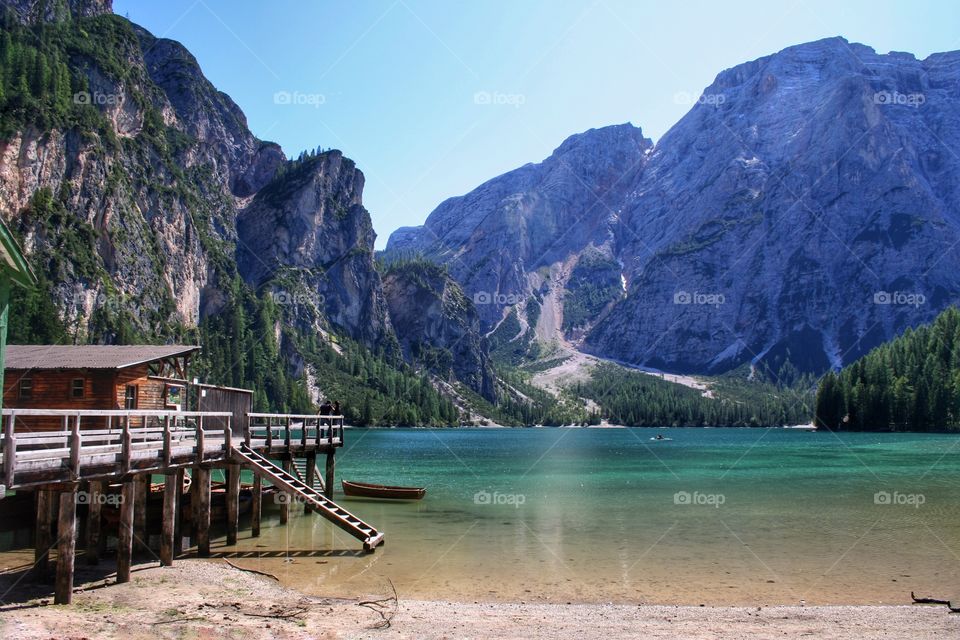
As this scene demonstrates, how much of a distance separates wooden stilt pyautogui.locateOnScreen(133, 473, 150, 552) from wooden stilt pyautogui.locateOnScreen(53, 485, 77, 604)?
673cm

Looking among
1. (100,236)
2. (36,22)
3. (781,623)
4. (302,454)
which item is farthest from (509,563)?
(36,22)

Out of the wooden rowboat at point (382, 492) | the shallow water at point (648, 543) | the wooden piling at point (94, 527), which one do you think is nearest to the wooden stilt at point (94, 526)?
the wooden piling at point (94, 527)

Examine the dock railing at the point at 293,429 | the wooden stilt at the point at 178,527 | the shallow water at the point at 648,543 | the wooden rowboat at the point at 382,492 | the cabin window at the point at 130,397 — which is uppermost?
the cabin window at the point at 130,397

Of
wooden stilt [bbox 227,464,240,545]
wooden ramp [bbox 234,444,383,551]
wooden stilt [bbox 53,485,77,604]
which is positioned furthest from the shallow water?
wooden stilt [bbox 53,485,77,604]

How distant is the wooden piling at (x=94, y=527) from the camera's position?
23944 millimetres

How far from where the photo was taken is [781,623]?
18797 mm

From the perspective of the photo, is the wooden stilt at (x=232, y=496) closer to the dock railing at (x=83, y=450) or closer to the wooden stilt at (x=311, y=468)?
the dock railing at (x=83, y=450)

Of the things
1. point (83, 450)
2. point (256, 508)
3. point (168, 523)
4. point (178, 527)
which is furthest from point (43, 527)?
point (256, 508)

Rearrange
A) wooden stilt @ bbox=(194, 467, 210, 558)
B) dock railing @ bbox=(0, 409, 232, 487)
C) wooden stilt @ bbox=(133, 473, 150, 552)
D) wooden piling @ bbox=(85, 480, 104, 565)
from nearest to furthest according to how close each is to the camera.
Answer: dock railing @ bbox=(0, 409, 232, 487) < wooden piling @ bbox=(85, 480, 104, 565) < wooden stilt @ bbox=(133, 473, 150, 552) < wooden stilt @ bbox=(194, 467, 210, 558)

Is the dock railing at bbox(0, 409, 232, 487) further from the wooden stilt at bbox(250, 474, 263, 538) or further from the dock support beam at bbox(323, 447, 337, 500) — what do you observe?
the dock support beam at bbox(323, 447, 337, 500)

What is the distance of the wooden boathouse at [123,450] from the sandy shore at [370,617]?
134 cm

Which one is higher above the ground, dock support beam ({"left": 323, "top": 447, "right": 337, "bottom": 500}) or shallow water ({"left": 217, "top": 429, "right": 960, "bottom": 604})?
dock support beam ({"left": 323, "top": 447, "right": 337, "bottom": 500})

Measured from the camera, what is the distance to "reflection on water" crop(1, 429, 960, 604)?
23172 millimetres

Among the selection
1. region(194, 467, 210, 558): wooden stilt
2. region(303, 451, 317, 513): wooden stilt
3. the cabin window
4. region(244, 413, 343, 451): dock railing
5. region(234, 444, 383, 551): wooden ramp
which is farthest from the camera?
region(303, 451, 317, 513): wooden stilt
